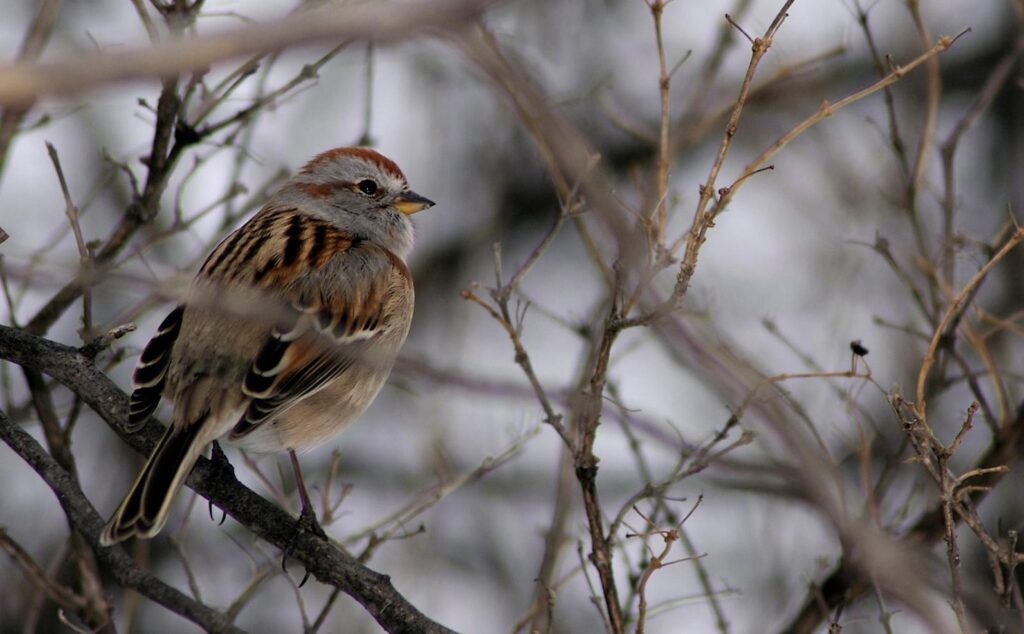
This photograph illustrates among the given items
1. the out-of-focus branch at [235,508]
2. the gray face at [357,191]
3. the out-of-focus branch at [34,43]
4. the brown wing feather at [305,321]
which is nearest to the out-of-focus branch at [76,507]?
the out-of-focus branch at [235,508]

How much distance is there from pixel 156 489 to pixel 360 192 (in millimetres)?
2527

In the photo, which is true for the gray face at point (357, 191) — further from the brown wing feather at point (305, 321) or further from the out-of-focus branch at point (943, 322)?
the out-of-focus branch at point (943, 322)

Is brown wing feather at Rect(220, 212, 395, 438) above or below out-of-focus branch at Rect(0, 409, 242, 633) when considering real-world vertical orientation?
above

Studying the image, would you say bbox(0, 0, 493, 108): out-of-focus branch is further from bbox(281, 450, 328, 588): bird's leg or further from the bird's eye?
the bird's eye

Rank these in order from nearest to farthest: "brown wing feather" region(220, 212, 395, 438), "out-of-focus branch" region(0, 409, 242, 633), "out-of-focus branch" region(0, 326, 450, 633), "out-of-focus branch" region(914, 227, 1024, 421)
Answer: "out-of-focus branch" region(914, 227, 1024, 421), "out-of-focus branch" region(0, 409, 242, 633), "out-of-focus branch" region(0, 326, 450, 633), "brown wing feather" region(220, 212, 395, 438)

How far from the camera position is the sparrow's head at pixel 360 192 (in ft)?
19.8

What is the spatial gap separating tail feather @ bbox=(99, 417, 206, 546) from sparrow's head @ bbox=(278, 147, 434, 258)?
2089 millimetres

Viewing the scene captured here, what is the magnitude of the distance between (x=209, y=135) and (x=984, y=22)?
7392 millimetres

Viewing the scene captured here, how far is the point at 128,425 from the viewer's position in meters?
4.16

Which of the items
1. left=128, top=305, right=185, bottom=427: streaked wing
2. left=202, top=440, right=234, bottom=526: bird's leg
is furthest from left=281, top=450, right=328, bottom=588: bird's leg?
left=128, top=305, right=185, bottom=427: streaked wing

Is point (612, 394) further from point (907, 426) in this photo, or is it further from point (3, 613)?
point (3, 613)

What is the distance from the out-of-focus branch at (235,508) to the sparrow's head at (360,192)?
6.78 feet

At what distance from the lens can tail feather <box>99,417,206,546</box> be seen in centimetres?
384

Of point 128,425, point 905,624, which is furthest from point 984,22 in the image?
point 128,425
